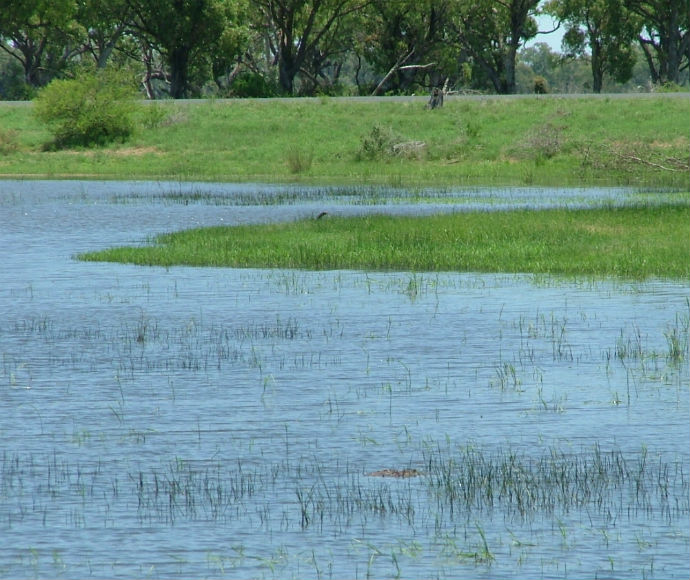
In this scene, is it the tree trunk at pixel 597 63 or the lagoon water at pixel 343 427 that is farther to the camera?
the tree trunk at pixel 597 63

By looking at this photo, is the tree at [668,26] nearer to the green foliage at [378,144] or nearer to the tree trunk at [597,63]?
the tree trunk at [597,63]

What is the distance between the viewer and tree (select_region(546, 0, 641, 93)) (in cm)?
8950

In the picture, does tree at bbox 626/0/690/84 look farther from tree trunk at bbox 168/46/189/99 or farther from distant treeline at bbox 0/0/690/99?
tree trunk at bbox 168/46/189/99

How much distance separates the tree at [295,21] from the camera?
82250 millimetres

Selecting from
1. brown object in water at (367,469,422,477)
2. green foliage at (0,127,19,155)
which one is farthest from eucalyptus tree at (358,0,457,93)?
brown object in water at (367,469,422,477)

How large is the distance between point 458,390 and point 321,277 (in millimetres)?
10298

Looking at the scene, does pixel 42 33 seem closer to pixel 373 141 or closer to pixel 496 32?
pixel 496 32

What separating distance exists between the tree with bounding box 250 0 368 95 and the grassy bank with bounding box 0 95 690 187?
46.6ft

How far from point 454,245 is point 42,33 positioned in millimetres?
69495

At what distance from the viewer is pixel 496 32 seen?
307 ft

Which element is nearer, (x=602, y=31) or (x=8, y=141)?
(x=8, y=141)

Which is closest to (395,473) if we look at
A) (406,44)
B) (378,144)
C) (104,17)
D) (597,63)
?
(378,144)

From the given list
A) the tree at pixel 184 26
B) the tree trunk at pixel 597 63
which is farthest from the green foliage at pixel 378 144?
the tree trunk at pixel 597 63

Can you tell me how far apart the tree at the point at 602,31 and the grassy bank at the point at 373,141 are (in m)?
25.2
